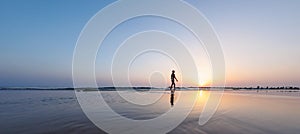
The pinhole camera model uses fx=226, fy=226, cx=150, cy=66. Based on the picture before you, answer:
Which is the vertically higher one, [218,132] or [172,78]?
[172,78]

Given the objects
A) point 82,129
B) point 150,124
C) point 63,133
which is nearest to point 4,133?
point 63,133

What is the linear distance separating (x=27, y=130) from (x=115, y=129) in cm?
258

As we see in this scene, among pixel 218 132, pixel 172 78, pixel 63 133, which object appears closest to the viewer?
pixel 63 133

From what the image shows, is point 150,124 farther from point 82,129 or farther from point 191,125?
point 82,129

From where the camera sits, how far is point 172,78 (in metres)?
26.3

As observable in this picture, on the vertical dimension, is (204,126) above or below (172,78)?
below

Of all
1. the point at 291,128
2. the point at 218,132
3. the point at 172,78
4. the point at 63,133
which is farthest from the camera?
the point at 172,78

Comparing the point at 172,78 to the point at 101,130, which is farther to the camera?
the point at 172,78

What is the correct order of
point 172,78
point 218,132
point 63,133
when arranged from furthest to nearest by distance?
point 172,78 → point 218,132 → point 63,133

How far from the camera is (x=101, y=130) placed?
6785 millimetres

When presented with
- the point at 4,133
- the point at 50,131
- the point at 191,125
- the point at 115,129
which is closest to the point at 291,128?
the point at 191,125

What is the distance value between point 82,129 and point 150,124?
7.42 ft

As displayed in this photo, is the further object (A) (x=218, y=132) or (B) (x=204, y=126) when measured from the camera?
(B) (x=204, y=126)

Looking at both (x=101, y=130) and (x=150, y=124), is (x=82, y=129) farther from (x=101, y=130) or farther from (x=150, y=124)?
(x=150, y=124)
